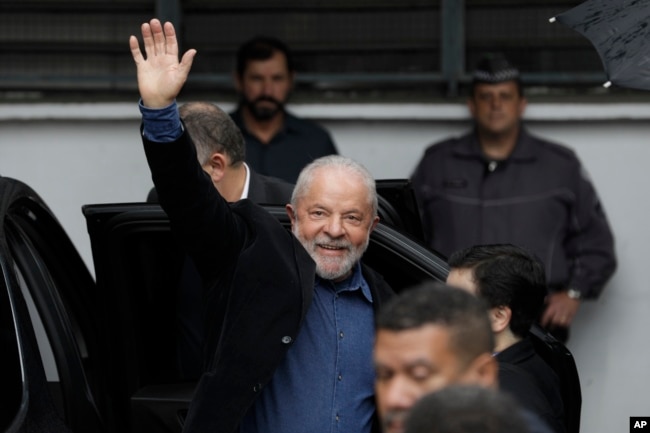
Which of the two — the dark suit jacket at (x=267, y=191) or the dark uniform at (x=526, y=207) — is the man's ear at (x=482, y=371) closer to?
the dark suit jacket at (x=267, y=191)

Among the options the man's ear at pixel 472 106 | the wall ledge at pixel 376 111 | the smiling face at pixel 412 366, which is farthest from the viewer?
the wall ledge at pixel 376 111

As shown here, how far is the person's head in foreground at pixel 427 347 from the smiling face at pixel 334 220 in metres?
1.47

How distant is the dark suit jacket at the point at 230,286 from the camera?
13.8 feet

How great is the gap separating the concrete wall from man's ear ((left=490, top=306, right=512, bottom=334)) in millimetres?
4016

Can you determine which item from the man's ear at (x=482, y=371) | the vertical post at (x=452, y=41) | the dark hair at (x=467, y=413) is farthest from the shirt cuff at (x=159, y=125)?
the vertical post at (x=452, y=41)

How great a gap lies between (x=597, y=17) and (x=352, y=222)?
3.08 ft

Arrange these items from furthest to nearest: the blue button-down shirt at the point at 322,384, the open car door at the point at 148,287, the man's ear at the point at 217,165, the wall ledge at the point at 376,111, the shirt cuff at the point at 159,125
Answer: the wall ledge at the point at 376,111 < the man's ear at the point at 217,165 < the open car door at the point at 148,287 < the blue button-down shirt at the point at 322,384 < the shirt cuff at the point at 159,125

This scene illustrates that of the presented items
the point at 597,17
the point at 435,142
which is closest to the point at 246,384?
the point at 597,17

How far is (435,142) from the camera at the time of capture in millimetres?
8219

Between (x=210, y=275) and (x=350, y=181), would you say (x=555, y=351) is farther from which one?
(x=210, y=275)

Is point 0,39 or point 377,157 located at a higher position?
point 0,39

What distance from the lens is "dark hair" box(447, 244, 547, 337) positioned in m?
4.27

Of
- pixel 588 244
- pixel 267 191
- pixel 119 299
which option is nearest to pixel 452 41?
pixel 588 244

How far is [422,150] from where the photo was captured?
27.2 feet
